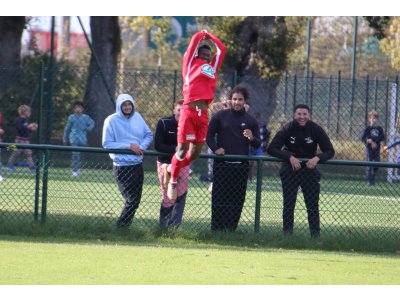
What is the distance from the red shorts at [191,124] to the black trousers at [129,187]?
49.5 inches

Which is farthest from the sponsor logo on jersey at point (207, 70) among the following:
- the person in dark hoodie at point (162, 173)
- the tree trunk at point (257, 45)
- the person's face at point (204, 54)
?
the tree trunk at point (257, 45)

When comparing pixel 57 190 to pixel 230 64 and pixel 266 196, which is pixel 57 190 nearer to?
pixel 266 196

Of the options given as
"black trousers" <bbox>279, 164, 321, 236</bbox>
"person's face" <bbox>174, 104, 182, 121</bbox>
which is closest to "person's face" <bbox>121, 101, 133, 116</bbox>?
"person's face" <bbox>174, 104, 182, 121</bbox>

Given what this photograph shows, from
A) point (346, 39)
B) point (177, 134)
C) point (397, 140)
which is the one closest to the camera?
point (177, 134)

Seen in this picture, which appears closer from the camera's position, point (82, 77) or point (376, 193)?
point (376, 193)

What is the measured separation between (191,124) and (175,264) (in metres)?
2.04

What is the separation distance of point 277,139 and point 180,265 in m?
3.10

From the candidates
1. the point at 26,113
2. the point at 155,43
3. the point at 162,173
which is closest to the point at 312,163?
the point at 162,173

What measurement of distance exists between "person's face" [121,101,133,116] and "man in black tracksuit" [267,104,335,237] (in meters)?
1.90

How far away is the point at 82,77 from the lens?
92.8 ft

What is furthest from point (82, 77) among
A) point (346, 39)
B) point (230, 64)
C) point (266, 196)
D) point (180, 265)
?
point (346, 39)

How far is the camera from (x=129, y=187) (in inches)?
509

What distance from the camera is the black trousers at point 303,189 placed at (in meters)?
12.9

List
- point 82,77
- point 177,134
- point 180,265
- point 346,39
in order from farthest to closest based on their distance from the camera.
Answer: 1. point 346,39
2. point 82,77
3. point 177,134
4. point 180,265
